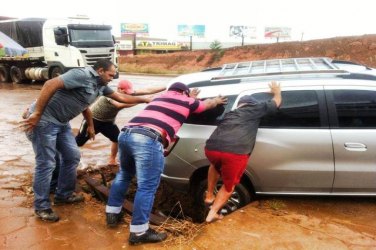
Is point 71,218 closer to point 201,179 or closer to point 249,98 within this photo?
point 201,179

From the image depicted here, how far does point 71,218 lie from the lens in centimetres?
439

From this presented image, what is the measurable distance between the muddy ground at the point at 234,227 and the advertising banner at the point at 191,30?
2746 inches

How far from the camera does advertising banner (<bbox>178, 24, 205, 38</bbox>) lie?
72500mm

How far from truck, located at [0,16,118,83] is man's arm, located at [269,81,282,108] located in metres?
13.1

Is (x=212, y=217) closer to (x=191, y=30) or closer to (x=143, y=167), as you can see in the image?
(x=143, y=167)

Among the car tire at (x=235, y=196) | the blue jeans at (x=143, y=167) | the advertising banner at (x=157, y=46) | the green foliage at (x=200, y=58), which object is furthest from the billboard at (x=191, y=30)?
the blue jeans at (x=143, y=167)

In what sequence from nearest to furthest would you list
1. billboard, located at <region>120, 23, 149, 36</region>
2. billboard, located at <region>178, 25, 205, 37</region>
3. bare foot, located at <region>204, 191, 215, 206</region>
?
bare foot, located at <region>204, 191, 215, 206</region> → billboard, located at <region>178, 25, 205, 37</region> → billboard, located at <region>120, 23, 149, 36</region>

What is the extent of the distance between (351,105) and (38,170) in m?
3.38

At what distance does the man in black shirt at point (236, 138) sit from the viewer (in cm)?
381

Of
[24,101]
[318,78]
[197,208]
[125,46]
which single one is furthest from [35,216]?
[125,46]

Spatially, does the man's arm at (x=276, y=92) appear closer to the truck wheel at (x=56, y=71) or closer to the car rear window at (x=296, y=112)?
the car rear window at (x=296, y=112)

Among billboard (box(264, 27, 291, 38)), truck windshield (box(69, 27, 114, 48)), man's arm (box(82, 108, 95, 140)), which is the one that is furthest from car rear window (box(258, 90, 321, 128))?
billboard (box(264, 27, 291, 38))

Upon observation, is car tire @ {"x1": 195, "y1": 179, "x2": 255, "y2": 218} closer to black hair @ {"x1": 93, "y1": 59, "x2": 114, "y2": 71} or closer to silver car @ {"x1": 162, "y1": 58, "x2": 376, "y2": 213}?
silver car @ {"x1": 162, "y1": 58, "x2": 376, "y2": 213}

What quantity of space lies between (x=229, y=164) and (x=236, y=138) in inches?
10.4
